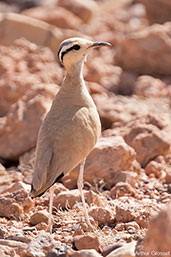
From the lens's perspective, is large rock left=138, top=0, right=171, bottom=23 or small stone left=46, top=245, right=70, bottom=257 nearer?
small stone left=46, top=245, right=70, bottom=257

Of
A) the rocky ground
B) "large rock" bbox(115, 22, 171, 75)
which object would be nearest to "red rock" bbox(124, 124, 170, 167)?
the rocky ground

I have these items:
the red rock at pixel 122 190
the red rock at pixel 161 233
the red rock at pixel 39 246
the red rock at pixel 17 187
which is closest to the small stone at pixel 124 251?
the red rock at pixel 39 246

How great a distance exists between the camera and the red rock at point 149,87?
930 cm

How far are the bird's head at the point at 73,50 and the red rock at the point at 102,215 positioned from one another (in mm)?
1283

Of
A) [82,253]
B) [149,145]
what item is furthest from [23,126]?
[82,253]

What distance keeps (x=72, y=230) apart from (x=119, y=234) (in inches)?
17.8

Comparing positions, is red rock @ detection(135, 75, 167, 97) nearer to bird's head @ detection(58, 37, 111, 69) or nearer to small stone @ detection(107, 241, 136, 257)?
bird's head @ detection(58, 37, 111, 69)

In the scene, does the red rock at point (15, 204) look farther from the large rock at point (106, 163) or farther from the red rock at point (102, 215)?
the large rock at point (106, 163)

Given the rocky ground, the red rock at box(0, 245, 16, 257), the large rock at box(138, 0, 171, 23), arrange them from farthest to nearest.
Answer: the large rock at box(138, 0, 171, 23)
the rocky ground
the red rock at box(0, 245, 16, 257)

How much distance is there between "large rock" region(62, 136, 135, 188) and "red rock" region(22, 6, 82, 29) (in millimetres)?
7132

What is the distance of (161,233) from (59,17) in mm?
10421

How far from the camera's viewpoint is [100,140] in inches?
248

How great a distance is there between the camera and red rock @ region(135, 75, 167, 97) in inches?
366

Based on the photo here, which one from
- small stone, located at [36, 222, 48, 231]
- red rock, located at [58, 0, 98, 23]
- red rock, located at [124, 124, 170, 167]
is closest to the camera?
small stone, located at [36, 222, 48, 231]
